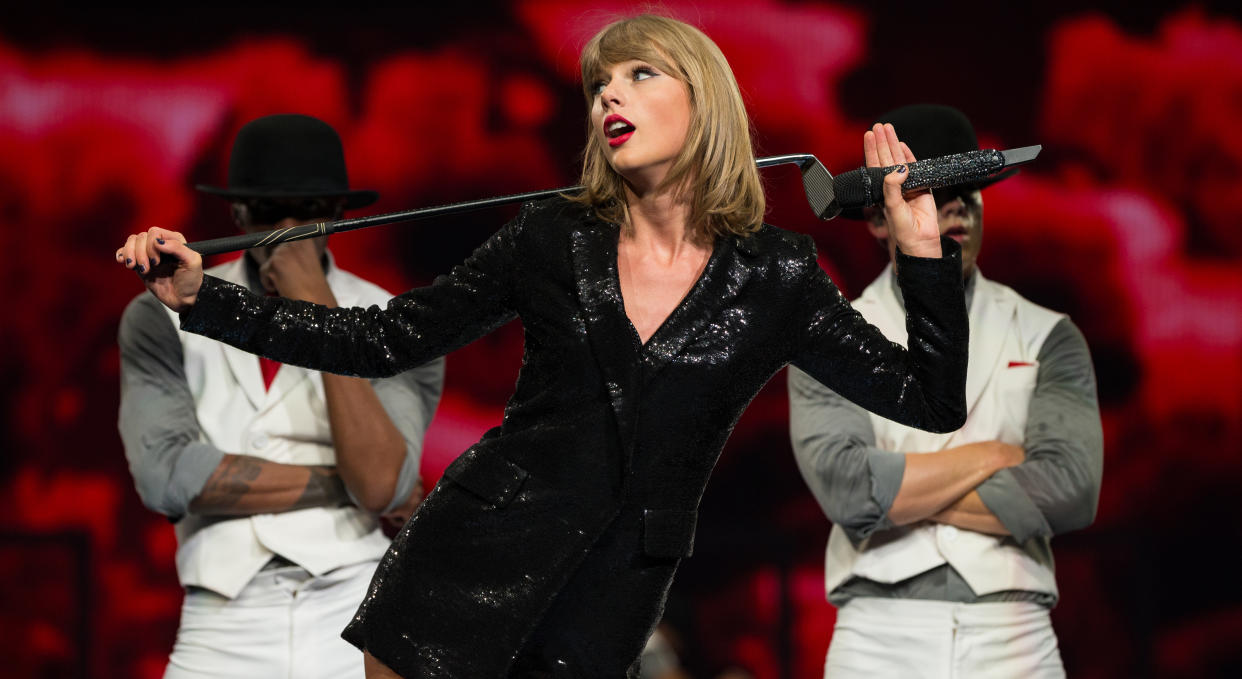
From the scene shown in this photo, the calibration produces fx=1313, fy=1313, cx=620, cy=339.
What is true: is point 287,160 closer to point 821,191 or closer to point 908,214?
point 821,191

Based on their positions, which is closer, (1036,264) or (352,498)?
(352,498)

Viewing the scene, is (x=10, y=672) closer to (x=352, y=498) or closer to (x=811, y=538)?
(x=352, y=498)

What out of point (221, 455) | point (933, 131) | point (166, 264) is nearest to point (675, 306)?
point (166, 264)

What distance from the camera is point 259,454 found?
9.45 feet

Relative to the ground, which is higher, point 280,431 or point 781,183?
point 781,183

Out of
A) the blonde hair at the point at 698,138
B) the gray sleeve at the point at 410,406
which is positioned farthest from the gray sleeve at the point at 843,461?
the blonde hair at the point at 698,138

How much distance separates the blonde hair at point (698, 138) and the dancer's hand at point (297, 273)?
1.03 metres

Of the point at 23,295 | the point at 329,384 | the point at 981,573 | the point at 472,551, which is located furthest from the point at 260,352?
the point at 23,295

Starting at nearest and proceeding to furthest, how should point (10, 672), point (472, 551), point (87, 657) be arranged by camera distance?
→ point (472, 551) < point (87, 657) < point (10, 672)

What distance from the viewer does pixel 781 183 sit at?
15.0ft

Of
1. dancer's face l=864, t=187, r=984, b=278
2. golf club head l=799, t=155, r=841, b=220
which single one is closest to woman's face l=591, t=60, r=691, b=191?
golf club head l=799, t=155, r=841, b=220

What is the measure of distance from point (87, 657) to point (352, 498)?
196cm

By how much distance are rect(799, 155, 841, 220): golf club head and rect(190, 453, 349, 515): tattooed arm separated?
52.3 inches

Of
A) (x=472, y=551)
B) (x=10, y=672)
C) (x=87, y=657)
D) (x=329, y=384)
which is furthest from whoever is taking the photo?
(x=10, y=672)
